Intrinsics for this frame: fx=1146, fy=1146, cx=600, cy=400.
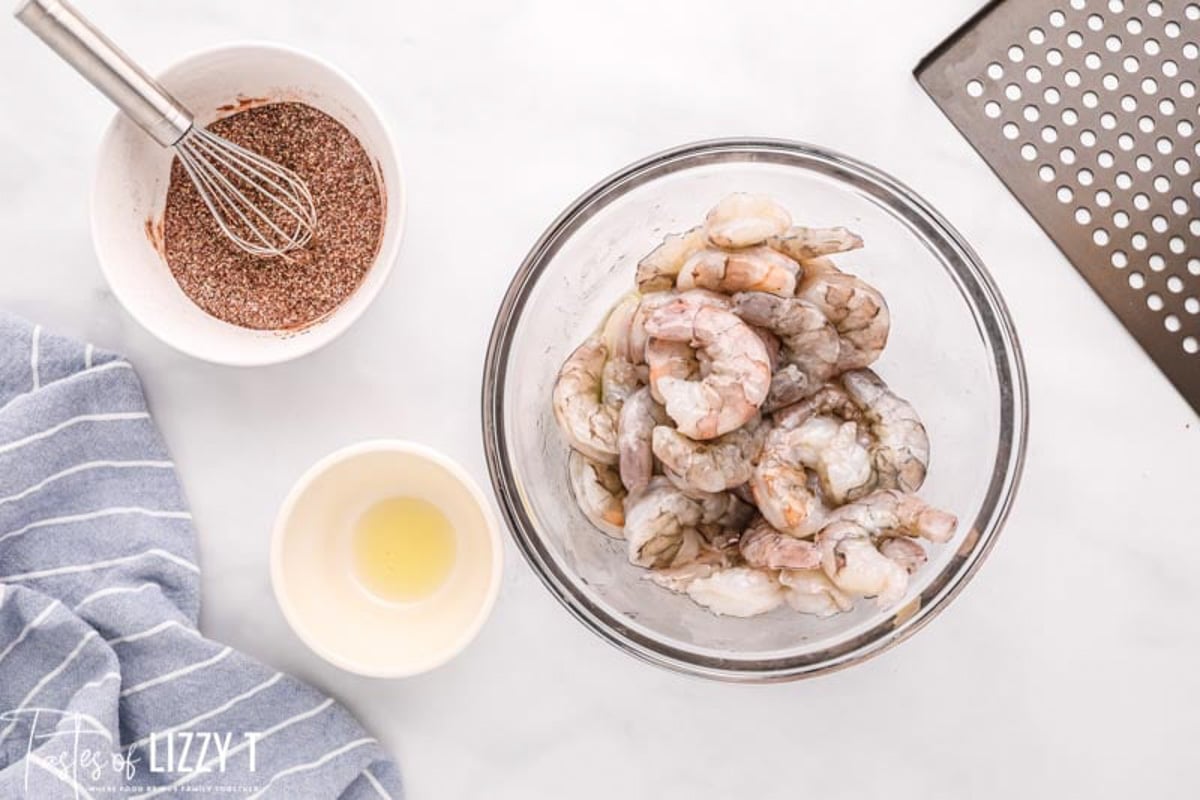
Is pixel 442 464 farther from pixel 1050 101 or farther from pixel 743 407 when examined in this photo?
pixel 1050 101

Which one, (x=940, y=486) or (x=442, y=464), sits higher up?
(x=442, y=464)

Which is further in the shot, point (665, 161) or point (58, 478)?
point (58, 478)

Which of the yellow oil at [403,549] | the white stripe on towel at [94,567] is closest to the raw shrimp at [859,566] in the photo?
the yellow oil at [403,549]

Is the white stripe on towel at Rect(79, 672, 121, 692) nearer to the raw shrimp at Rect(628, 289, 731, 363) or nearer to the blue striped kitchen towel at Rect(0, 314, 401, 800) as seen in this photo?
the blue striped kitchen towel at Rect(0, 314, 401, 800)

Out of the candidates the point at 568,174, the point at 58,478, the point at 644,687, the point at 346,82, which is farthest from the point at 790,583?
the point at 58,478

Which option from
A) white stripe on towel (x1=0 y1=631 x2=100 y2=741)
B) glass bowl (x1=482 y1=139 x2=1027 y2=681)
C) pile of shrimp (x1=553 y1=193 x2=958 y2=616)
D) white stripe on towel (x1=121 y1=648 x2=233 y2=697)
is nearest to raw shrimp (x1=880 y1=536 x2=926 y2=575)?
pile of shrimp (x1=553 y1=193 x2=958 y2=616)
